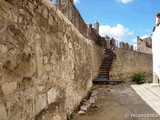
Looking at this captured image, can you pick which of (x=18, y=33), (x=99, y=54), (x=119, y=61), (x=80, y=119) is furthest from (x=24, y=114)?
(x=119, y=61)

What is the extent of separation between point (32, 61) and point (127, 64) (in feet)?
53.2

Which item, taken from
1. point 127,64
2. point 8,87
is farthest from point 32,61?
point 127,64

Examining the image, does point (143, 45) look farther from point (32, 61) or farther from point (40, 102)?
point (32, 61)

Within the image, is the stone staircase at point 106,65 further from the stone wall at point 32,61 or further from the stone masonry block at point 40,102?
the stone masonry block at point 40,102

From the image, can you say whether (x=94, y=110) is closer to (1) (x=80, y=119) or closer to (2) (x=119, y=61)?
(1) (x=80, y=119)

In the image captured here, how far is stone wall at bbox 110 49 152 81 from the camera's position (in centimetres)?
1623

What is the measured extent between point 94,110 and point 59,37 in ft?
8.22

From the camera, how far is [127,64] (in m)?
18.3

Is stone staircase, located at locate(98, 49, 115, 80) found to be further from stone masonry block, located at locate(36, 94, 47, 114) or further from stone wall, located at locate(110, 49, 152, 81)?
stone masonry block, located at locate(36, 94, 47, 114)

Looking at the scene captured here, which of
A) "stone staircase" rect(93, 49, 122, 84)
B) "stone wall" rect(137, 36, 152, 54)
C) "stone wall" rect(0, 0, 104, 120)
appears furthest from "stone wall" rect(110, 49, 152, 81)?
"stone wall" rect(0, 0, 104, 120)

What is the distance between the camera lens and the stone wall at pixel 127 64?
1623 centimetres

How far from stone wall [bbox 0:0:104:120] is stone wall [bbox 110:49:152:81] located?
11.8 metres

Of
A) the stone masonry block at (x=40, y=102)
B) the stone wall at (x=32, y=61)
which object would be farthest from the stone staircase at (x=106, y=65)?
the stone masonry block at (x=40, y=102)

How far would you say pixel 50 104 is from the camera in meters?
3.47
